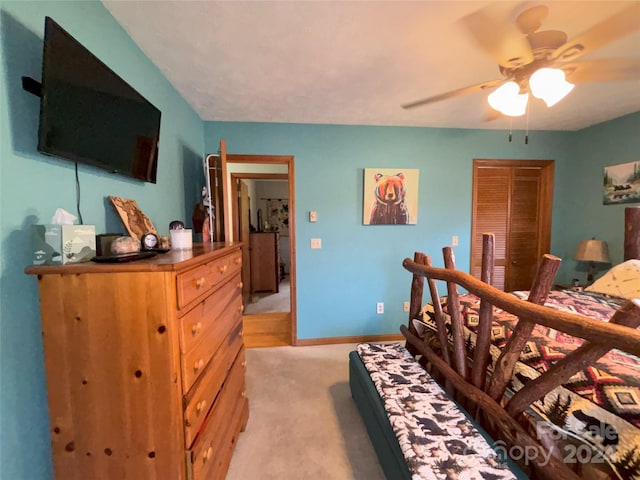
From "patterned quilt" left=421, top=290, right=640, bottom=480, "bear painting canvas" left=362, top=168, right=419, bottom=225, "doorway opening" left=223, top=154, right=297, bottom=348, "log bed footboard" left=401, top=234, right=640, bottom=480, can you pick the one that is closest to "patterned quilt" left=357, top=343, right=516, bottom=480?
"log bed footboard" left=401, top=234, right=640, bottom=480

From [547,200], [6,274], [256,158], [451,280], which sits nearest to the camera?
[6,274]

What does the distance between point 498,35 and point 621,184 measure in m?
2.55

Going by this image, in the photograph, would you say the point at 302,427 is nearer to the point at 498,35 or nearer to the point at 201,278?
the point at 201,278

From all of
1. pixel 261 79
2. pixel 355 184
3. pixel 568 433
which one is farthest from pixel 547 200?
pixel 261 79

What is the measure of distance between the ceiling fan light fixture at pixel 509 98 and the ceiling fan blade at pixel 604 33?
205mm

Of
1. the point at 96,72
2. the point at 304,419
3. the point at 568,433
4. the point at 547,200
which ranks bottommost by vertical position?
the point at 304,419

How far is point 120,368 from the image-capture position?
0.90m

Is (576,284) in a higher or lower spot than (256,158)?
lower

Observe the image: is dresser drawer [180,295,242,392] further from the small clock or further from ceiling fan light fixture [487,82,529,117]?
ceiling fan light fixture [487,82,529,117]

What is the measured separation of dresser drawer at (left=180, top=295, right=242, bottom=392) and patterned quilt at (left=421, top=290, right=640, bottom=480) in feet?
4.83

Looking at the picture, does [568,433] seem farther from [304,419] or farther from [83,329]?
[83,329]

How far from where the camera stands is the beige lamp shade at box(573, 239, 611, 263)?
9.19 feet

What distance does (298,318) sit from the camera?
3.06 m

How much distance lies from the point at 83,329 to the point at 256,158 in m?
2.37
